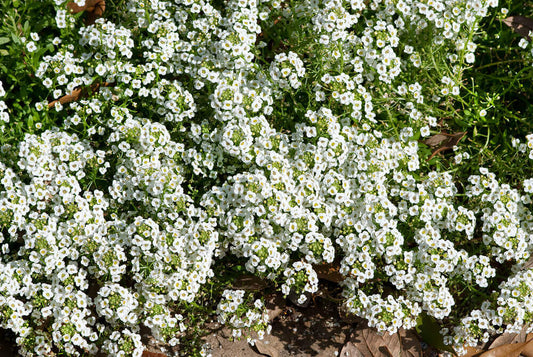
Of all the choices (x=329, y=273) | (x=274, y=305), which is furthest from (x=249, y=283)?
(x=329, y=273)

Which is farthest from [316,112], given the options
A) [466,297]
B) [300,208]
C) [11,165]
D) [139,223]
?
[11,165]

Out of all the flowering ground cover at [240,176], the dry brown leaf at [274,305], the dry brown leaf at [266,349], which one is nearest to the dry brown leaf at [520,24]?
the flowering ground cover at [240,176]

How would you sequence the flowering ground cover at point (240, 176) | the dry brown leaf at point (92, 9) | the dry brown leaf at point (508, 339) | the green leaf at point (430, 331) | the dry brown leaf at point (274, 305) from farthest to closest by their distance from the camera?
the dry brown leaf at point (92, 9), the dry brown leaf at point (274, 305), the dry brown leaf at point (508, 339), the green leaf at point (430, 331), the flowering ground cover at point (240, 176)

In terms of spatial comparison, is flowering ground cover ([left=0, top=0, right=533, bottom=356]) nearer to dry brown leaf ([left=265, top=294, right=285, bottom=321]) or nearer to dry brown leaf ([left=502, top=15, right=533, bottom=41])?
dry brown leaf ([left=265, top=294, right=285, bottom=321])

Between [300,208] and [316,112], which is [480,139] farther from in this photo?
[300,208]

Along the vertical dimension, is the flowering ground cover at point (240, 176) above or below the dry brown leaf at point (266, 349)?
above

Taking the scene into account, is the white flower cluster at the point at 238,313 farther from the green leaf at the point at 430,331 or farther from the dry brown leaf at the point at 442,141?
the dry brown leaf at the point at 442,141

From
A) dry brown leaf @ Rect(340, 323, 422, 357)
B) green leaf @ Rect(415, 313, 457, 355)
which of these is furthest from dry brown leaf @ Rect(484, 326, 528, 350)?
dry brown leaf @ Rect(340, 323, 422, 357)

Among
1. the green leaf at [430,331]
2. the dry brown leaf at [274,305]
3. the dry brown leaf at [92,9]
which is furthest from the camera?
the dry brown leaf at [92,9]
